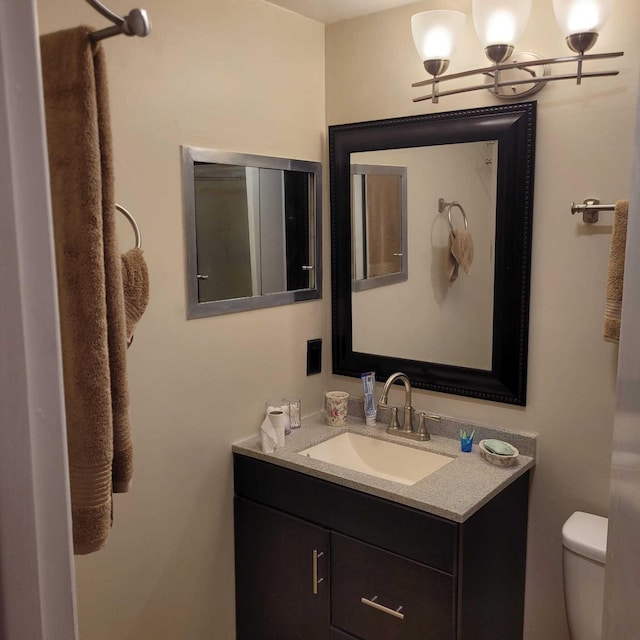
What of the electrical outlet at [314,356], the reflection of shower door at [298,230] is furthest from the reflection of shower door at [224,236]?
the electrical outlet at [314,356]

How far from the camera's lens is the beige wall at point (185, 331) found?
177cm

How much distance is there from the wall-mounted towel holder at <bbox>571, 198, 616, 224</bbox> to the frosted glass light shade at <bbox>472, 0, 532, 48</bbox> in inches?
19.3

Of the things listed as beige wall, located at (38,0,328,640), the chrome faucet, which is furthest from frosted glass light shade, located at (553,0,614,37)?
the chrome faucet

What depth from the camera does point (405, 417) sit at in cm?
222

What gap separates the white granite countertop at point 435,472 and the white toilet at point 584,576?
0.23 metres

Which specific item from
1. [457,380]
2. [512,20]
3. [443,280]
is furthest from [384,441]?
[512,20]

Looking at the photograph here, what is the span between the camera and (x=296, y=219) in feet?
7.47

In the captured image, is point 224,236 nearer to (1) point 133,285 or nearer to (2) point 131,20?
(1) point 133,285

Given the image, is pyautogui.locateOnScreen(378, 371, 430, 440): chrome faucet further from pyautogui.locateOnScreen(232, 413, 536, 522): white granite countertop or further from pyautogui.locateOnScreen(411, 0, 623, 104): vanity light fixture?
pyautogui.locateOnScreen(411, 0, 623, 104): vanity light fixture

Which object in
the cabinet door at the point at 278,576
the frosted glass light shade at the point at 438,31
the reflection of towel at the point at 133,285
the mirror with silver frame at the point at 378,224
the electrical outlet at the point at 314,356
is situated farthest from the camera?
the electrical outlet at the point at 314,356

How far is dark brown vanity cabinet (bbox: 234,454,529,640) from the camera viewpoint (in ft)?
5.69

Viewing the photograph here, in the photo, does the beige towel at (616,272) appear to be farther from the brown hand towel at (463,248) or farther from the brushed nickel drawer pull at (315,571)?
the brushed nickel drawer pull at (315,571)

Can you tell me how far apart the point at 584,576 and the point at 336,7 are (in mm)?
1894

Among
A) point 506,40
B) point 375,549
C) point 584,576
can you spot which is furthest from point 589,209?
point 375,549
